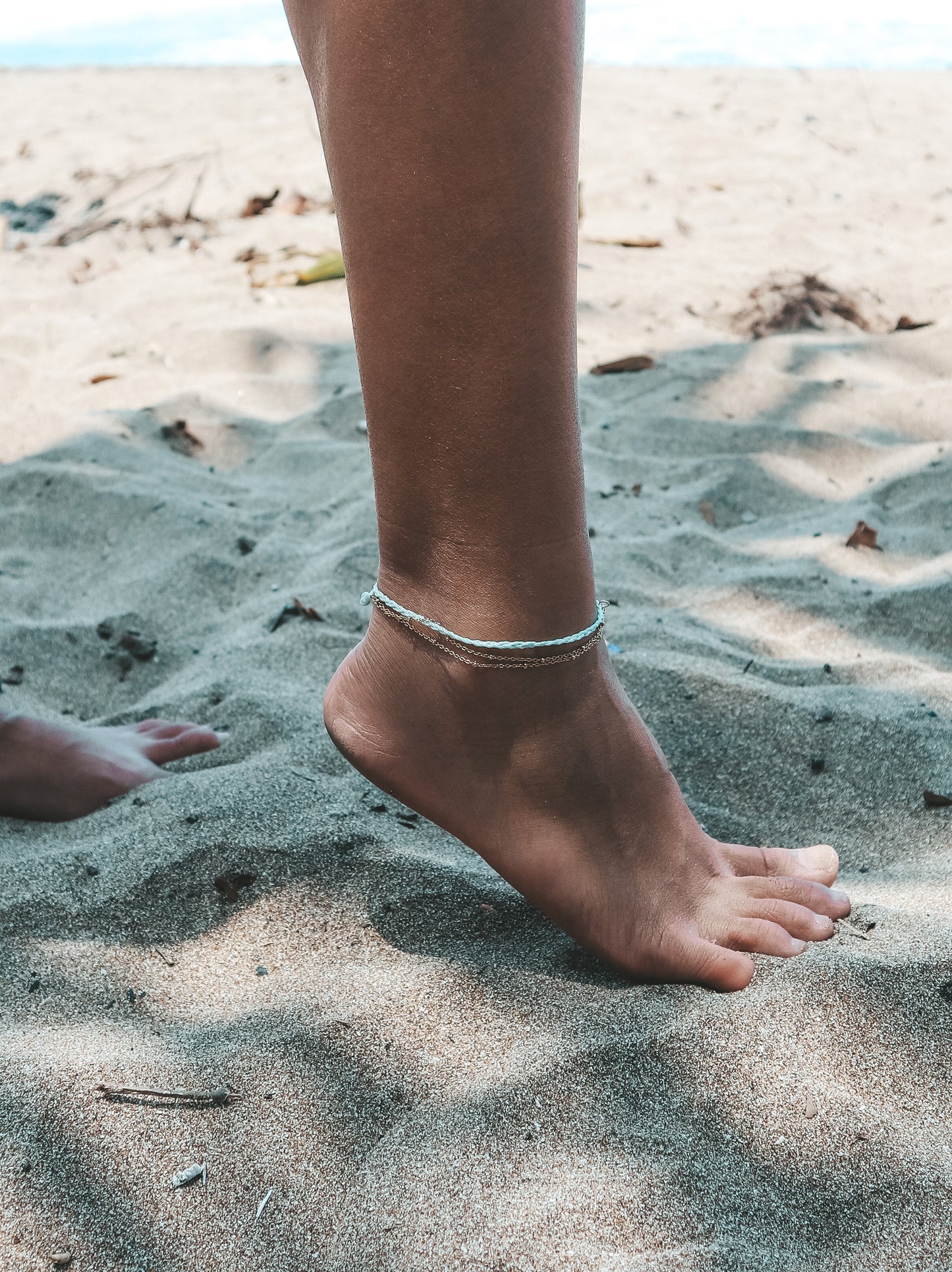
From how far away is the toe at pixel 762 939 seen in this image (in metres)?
1.15

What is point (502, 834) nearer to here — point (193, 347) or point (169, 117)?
point (193, 347)

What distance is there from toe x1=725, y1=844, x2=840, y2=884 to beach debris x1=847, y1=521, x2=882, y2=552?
3.48 ft

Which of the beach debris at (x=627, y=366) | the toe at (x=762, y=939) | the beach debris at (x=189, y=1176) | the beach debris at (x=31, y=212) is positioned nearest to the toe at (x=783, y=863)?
the toe at (x=762, y=939)

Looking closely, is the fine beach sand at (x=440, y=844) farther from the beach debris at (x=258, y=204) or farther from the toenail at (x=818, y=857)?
the beach debris at (x=258, y=204)

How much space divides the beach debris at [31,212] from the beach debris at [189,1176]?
5.19m

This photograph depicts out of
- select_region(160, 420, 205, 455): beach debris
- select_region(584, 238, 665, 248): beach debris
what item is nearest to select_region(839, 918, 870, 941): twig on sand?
select_region(160, 420, 205, 455): beach debris

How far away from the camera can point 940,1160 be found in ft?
2.90

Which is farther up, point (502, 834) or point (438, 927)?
point (502, 834)

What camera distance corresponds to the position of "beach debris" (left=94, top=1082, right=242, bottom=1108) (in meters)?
0.94

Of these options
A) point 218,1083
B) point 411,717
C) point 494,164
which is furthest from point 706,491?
point 218,1083

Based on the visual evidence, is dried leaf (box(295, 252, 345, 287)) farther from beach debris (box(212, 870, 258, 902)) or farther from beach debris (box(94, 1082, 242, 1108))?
beach debris (box(94, 1082, 242, 1108))

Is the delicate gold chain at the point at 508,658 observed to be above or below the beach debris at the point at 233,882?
above

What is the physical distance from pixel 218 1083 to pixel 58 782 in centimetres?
68

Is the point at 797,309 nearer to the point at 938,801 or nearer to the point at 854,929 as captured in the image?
the point at 938,801
